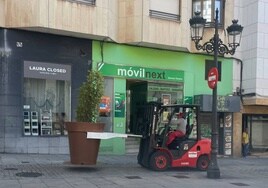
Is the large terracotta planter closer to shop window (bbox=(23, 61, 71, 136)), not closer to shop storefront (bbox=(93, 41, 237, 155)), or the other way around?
shop window (bbox=(23, 61, 71, 136))

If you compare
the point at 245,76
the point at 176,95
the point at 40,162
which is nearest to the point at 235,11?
the point at 245,76

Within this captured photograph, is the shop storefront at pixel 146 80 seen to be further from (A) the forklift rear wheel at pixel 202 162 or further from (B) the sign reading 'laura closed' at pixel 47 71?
(A) the forklift rear wheel at pixel 202 162

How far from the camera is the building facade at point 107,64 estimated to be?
1596 centimetres

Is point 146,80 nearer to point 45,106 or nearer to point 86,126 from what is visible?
point 45,106

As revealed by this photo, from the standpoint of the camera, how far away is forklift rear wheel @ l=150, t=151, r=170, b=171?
13250 millimetres

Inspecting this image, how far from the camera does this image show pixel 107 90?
59.9 ft

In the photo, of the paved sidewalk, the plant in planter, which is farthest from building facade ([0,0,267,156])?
the plant in planter

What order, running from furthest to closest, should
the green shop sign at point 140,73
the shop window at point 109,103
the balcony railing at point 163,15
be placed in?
the balcony railing at point 163,15
the shop window at point 109,103
the green shop sign at point 140,73

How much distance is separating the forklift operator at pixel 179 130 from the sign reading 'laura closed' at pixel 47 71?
5.58m

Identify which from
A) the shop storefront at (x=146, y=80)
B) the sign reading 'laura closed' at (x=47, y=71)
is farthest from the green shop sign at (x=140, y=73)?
the sign reading 'laura closed' at (x=47, y=71)

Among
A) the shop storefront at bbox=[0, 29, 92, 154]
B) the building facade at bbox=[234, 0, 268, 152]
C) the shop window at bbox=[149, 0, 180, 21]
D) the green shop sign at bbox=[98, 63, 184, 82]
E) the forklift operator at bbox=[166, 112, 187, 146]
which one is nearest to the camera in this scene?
the forklift operator at bbox=[166, 112, 187, 146]

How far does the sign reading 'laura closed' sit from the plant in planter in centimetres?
435

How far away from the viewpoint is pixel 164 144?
532 inches

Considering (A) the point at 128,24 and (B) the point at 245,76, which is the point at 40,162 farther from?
(B) the point at 245,76
